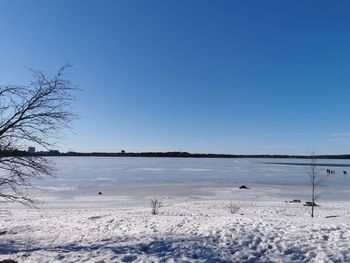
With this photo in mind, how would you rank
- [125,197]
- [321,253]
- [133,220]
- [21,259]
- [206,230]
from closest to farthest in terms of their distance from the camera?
[321,253], [21,259], [206,230], [133,220], [125,197]

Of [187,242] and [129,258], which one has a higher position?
[187,242]

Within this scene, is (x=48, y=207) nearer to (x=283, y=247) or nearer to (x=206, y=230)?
(x=206, y=230)

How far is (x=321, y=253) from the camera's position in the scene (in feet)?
32.4

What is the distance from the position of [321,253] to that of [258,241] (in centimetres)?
167

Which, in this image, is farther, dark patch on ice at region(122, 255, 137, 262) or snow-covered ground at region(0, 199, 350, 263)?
snow-covered ground at region(0, 199, 350, 263)

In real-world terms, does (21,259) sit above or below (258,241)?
below

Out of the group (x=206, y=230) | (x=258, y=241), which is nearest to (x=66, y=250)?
(x=206, y=230)

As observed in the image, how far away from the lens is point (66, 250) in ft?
37.4

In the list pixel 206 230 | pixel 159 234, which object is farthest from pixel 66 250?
pixel 206 230

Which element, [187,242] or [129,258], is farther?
[187,242]

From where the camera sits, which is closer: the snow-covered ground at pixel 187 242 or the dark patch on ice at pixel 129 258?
the dark patch on ice at pixel 129 258

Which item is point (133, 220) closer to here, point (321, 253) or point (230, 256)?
point (230, 256)

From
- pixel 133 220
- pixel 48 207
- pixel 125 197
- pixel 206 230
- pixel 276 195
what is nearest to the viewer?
pixel 206 230

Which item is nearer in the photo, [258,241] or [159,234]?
[258,241]
